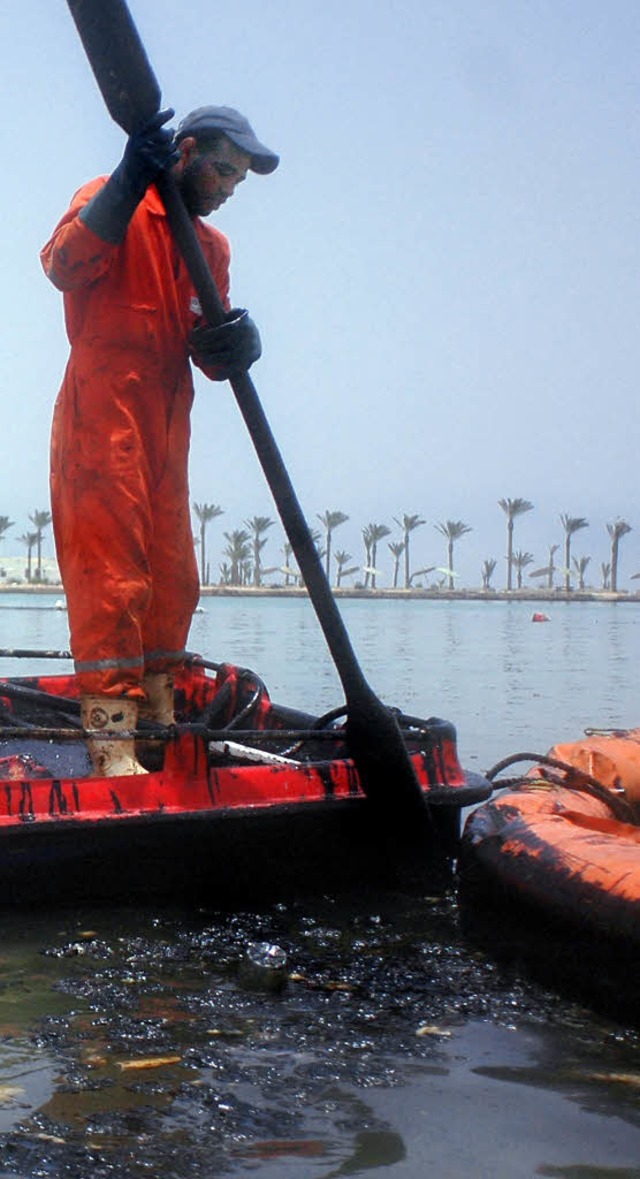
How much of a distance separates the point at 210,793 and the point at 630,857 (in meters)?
1.28

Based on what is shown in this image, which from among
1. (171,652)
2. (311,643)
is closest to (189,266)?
(171,652)

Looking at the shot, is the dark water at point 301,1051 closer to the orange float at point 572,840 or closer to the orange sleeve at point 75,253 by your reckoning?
the orange float at point 572,840

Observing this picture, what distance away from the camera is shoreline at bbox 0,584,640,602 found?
401 feet

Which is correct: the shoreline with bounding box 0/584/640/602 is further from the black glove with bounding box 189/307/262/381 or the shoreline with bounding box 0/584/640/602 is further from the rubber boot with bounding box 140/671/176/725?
the black glove with bounding box 189/307/262/381

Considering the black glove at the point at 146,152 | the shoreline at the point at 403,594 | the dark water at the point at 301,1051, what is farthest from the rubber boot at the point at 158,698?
the shoreline at the point at 403,594

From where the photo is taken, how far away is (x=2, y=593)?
5143 inches

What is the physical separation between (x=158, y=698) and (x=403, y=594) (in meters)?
125

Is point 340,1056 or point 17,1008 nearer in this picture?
point 340,1056

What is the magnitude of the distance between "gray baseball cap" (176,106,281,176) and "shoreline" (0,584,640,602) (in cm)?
11633

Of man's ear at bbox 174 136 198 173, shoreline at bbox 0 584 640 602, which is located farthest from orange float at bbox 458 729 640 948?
shoreline at bbox 0 584 640 602

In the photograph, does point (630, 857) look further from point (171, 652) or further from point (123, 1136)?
point (171, 652)

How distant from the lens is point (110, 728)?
13.8 ft

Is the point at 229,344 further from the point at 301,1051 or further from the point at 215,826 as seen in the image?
the point at 301,1051

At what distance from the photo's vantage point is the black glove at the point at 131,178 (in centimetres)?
388
